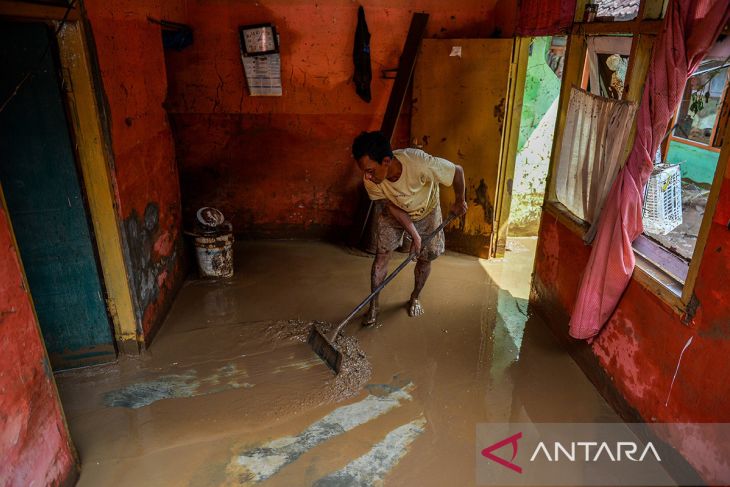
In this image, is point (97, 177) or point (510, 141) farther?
point (510, 141)

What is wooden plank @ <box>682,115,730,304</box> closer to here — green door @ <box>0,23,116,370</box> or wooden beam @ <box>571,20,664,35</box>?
wooden beam @ <box>571,20,664,35</box>

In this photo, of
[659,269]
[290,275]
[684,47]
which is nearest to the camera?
[684,47]

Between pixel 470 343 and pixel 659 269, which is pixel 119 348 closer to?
pixel 470 343

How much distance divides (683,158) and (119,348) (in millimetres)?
8210

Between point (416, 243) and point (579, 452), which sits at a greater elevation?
point (416, 243)

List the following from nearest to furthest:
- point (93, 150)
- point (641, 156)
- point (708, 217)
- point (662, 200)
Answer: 1. point (708, 217)
2. point (641, 156)
3. point (93, 150)
4. point (662, 200)

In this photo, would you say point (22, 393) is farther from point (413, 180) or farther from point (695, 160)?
point (695, 160)

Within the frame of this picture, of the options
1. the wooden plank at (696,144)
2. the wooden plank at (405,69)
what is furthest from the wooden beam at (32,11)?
the wooden plank at (696,144)

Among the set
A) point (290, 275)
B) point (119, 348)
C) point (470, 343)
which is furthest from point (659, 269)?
point (119, 348)

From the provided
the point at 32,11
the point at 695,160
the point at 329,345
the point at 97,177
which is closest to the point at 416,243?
the point at 329,345

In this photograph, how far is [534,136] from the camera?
5531 millimetres

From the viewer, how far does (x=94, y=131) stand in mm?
2857

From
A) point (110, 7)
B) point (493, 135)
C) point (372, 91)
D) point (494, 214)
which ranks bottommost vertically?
point (494, 214)

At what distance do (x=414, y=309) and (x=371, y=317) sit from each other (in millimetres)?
404
